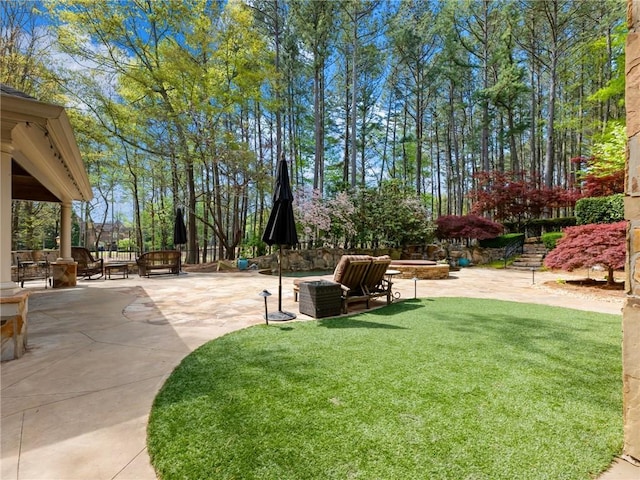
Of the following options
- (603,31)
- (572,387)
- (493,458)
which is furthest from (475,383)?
(603,31)

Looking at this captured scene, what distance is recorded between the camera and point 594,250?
727cm

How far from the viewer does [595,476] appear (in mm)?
1581

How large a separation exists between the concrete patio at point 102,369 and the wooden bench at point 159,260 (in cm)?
322

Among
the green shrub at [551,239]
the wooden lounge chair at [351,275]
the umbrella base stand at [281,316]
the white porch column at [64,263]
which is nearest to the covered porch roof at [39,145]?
the white porch column at [64,263]

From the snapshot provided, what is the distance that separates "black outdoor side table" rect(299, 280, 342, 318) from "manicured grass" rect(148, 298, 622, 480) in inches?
41.0

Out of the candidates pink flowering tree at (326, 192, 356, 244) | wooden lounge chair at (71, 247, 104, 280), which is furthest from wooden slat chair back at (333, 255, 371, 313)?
pink flowering tree at (326, 192, 356, 244)

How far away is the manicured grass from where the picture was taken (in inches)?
65.4

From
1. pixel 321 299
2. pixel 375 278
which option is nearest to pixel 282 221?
pixel 321 299

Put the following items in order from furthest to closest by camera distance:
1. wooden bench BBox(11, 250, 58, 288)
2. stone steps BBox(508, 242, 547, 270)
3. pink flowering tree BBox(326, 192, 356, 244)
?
1. pink flowering tree BBox(326, 192, 356, 244)
2. stone steps BBox(508, 242, 547, 270)
3. wooden bench BBox(11, 250, 58, 288)

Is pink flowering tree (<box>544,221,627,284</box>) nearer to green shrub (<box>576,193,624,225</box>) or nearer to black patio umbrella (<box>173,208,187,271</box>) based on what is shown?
green shrub (<box>576,193,624,225</box>)

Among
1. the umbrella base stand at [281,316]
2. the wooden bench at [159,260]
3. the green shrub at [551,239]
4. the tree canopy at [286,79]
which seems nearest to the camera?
the umbrella base stand at [281,316]

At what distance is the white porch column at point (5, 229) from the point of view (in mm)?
3230

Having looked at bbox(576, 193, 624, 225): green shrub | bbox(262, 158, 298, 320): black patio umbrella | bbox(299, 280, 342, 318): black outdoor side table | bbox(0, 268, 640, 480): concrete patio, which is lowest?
bbox(0, 268, 640, 480): concrete patio

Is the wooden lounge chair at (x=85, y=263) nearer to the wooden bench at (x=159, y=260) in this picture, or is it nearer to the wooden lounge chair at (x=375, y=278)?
the wooden bench at (x=159, y=260)
